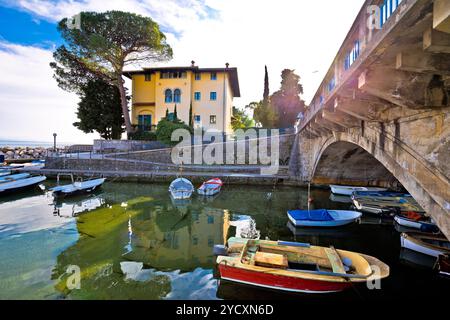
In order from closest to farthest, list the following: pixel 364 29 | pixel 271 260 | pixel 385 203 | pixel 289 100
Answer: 1. pixel 364 29
2. pixel 271 260
3. pixel 385 203
4. pixel 289 100

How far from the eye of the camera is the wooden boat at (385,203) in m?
12.6

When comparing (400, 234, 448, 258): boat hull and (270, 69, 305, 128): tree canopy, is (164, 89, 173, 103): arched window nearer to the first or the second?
(270, 69, 305, 128): tree canopy

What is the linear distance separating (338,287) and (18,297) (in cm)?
800

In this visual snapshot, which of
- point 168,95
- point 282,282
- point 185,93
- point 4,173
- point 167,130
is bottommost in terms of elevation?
point 282,282

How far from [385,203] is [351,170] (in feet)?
21.2

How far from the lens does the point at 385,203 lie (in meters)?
13.6

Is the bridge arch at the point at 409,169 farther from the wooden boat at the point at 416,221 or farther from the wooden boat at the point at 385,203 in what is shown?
the wooden boat at the point at 416,221

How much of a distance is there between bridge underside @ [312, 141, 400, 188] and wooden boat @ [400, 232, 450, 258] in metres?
8.12

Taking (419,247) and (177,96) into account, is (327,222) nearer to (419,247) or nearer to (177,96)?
(419,247)

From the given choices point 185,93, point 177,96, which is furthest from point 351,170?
point 177,96

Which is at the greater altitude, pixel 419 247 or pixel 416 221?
pixel 416 221

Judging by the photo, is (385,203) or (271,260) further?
(385,203)

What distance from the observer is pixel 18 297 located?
586 centimetres

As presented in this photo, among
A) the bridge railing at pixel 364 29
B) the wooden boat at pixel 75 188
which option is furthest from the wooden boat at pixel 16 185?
the bridge railing at pixel 364 29
